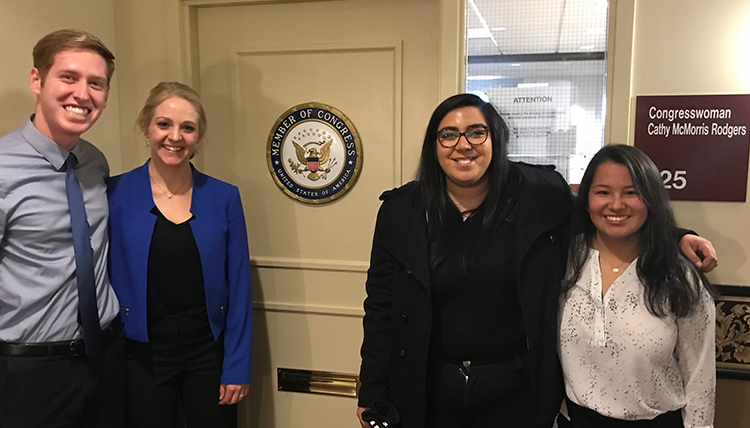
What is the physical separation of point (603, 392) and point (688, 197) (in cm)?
82

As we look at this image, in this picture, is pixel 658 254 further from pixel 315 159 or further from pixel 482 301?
pixel 315 159

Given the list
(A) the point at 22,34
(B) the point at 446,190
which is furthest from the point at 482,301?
(A) the point at 22,34

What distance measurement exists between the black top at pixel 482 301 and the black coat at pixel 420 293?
4 cm

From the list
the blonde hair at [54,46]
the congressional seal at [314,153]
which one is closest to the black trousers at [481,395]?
Answer: the congressional seal at [314,153]

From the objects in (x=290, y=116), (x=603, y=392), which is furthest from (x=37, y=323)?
(x=603, y=392)

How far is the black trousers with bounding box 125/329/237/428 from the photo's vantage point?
162 cm

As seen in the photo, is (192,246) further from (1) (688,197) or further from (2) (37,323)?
(1) (688,197)

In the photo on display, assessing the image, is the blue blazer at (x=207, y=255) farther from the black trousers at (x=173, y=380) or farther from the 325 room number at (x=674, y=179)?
the 325 room number at (x=674, y=179)

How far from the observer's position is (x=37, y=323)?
1312mm

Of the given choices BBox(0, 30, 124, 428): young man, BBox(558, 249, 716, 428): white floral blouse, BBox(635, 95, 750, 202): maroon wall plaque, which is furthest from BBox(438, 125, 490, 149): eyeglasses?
BBox(0, 30, 124, 428): young man

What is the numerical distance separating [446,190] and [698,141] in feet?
3.07

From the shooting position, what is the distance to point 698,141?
170 centimetres

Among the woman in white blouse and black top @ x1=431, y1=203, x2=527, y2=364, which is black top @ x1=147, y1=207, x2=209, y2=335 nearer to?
black top @ x1=431, y1=203, x2=527, y2=364

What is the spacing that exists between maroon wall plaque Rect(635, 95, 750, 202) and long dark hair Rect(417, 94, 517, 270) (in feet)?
Result: 2.15
